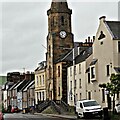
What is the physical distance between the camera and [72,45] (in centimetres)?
8556

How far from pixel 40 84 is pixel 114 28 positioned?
38.8 metres

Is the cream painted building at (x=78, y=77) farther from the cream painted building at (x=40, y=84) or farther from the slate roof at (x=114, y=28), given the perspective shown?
the cream painted building at (x=40, y=84)

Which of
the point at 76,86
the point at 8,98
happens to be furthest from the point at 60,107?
the point at 8,98

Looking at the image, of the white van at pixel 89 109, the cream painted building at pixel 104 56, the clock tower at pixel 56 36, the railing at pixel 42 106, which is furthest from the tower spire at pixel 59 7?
the white van at pixel 89 109

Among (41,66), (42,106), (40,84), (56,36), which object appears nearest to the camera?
(42,106)

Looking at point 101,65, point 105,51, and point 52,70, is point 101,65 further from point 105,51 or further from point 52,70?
point 52,70

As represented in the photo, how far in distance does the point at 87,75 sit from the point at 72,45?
70.4 ft

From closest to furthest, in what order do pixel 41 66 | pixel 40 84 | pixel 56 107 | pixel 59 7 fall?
pixel 56 107, pixel 59 7, pixel 40 84, pixel 41 66

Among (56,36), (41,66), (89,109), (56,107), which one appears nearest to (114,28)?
(89,109)

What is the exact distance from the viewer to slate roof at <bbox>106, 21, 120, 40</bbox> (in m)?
54.7

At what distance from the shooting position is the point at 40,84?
92.9 metres

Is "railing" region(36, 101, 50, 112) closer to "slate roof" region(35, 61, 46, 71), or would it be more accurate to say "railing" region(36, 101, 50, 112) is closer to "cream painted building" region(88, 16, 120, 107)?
"slate roof" region(35, 61, 46, 71)

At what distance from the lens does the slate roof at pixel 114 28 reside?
5473cm

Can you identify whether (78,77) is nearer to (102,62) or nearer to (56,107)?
(56,107)
